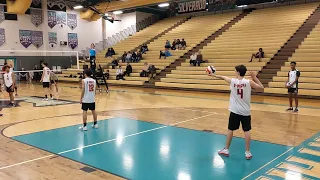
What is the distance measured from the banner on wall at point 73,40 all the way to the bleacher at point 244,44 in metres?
13.5

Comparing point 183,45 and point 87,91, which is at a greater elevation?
point 183,45

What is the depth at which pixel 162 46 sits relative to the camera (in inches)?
939

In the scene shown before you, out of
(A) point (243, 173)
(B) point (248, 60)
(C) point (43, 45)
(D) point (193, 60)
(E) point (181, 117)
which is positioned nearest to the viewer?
(A) point (243, 173)

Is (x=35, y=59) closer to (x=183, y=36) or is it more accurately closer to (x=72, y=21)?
(x=72, y=21)

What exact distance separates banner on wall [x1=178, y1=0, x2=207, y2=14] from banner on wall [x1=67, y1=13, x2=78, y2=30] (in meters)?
10.1

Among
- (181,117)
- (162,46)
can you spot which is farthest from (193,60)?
(181,117)

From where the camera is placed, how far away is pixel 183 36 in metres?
24.6

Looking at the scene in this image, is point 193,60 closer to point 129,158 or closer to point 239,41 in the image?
point 239,41

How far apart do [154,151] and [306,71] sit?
11.4 metres

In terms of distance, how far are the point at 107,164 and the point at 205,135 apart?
2.68 meters

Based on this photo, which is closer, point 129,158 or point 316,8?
point 129,158

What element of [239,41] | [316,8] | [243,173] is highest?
[316,8]

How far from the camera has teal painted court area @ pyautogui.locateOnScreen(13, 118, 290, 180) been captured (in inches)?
179

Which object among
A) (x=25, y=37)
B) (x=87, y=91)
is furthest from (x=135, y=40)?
(x=87, y=91)
